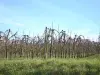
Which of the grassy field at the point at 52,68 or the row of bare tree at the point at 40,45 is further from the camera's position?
the row of bare tree at the point at 40,45

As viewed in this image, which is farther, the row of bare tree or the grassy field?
the row of bare tree

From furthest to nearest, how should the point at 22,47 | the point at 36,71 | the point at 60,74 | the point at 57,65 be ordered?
1. the point at 22,47
2. the point at 57,65
3. the point at 36,71
4. the point at 60,74

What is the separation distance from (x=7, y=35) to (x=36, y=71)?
19.6 metres

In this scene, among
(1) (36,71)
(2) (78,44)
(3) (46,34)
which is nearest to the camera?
(1) (36,71)

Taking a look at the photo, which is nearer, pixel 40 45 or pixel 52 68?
pixel 52 68

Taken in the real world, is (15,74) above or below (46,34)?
below

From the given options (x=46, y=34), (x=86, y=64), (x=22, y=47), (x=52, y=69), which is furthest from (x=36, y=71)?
(x=22, y=47)

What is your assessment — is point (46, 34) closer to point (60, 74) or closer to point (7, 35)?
point (7, 35)

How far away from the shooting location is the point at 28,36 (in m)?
41.7

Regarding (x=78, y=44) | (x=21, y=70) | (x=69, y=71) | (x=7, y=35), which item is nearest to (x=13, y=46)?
(x=7, y=35)

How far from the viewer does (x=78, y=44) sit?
4481 centimetres

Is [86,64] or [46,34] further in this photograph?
[46,34]

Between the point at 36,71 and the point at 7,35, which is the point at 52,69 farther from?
the point at 7,35

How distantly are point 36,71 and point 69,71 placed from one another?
7.59 ft
